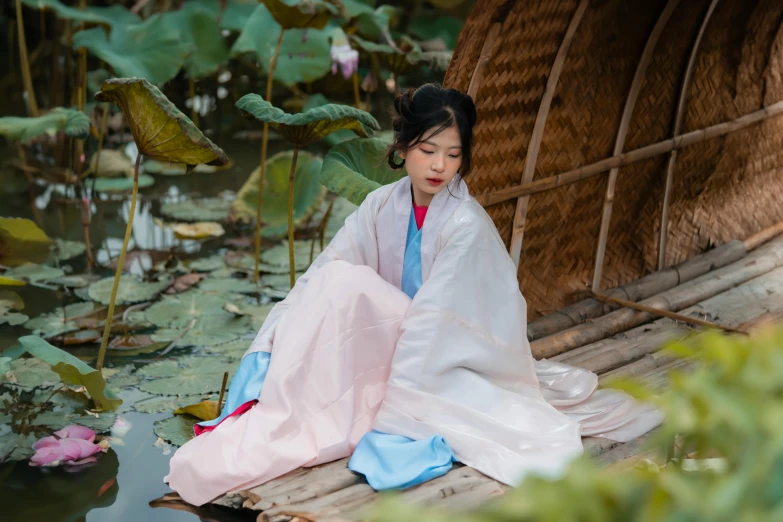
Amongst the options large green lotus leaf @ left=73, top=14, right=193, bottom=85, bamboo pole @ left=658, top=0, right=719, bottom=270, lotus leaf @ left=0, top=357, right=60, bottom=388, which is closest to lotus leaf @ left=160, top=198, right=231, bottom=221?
large green lotus leaf @ left=73, top=14, right=193, bottom=85

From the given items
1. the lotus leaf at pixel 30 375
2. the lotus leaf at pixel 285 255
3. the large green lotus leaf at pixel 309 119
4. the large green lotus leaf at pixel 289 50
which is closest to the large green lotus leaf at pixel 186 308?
the lotus leaf at pixel 285 255

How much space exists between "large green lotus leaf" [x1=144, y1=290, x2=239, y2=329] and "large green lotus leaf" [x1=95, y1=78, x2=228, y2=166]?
35.9 inches

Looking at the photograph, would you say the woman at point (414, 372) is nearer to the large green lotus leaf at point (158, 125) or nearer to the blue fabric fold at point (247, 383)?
the blue fabric fold at point (247, 383)

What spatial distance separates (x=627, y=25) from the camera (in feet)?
11.2

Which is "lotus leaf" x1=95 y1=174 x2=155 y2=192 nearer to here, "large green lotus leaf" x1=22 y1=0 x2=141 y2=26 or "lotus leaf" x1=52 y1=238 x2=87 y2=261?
"lotus leaf" x1=52 y1=238 x2=87 y2=261

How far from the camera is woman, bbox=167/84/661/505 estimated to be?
7.63 feet

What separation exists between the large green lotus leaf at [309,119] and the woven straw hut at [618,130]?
43 cm

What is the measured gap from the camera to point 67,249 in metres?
4.59

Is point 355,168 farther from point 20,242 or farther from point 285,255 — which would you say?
point 20,242

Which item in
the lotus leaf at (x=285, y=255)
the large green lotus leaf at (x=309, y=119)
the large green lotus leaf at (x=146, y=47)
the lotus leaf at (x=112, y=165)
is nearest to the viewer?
the large green lotus leaf at (x=309, y=119)

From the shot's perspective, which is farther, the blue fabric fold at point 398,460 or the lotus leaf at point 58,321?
the lotus leaf at point 58,321

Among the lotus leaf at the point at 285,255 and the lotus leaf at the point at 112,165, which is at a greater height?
the lotus leaf at the point at 112,165

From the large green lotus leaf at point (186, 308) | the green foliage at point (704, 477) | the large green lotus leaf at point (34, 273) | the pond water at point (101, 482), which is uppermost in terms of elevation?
the green foliage at point (704, 477)

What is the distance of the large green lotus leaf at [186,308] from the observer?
3.75m
